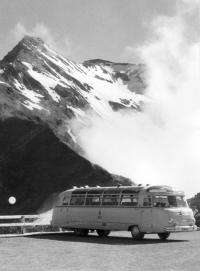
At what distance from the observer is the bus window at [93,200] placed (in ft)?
97.6

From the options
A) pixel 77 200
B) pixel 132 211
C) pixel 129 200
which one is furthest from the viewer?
pixel 77 200

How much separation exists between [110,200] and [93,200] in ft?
4.61

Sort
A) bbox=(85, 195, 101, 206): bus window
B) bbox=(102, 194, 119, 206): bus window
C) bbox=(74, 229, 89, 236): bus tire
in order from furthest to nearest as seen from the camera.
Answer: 1. bbox=(74, 229, 89, 236): bus tire
2. bbox=(85, 195, 101, 206): bus window
3. bbox=(102, 194, 119, 206): bus window

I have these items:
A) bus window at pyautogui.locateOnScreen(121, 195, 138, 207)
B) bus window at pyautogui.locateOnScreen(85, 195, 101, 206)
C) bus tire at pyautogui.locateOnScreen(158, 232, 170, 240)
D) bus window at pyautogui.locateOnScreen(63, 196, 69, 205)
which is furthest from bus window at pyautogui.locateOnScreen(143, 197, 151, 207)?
bus window at pyautogui.locateOnScreen(63, 196, 69, 205)

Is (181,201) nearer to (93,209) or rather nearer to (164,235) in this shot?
(164,235)

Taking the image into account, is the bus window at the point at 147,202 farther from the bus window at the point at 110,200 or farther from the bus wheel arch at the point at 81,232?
the bus wheel arch at the point at 81,232

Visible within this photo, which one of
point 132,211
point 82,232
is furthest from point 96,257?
point 82,232

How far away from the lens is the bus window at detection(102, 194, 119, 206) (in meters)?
28.7

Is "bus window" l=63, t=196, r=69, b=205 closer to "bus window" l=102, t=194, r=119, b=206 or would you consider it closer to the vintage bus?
the vintage bus

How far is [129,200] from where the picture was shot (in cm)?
2802

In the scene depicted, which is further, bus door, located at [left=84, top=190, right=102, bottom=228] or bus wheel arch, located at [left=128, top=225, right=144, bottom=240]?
bus door, located at [left=84, top=190, right=102, bottom=228]

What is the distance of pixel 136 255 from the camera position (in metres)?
19.1

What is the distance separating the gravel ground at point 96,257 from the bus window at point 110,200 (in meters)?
4.85

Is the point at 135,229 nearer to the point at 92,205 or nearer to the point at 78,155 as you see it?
the point at 92,205
